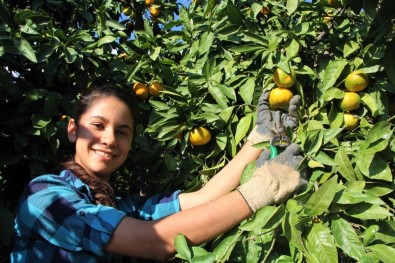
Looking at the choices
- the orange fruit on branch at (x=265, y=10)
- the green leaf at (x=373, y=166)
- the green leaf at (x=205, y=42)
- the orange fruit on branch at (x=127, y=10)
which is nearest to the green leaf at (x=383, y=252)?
the green leaf at (x=373, y=166)

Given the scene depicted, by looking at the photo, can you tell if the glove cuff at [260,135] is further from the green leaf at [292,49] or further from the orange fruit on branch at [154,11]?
the orange fruit on branch at [154,11]

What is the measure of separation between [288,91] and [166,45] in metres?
0.84

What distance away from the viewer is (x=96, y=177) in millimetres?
1410

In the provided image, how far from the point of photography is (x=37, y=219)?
1189 millimetres

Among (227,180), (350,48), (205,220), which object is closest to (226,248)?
(205,220)

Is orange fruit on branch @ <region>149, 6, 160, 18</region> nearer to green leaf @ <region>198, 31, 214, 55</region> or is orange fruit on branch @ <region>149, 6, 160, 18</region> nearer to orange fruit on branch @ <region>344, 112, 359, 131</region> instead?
green leaf @ <region>198, 31, 214, 55</region>

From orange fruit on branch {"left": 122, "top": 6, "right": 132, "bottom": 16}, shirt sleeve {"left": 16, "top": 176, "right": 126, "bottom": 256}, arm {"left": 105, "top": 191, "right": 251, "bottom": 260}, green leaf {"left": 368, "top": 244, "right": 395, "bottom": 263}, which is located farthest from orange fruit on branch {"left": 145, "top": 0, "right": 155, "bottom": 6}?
green leaf {"left": 368, "top": 244, "right": 395, "bottom": 263}

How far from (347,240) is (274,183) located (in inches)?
9.9

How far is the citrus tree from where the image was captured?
108cm

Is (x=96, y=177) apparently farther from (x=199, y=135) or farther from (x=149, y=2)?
(x=149, y=2)

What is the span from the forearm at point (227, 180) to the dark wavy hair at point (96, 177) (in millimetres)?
274

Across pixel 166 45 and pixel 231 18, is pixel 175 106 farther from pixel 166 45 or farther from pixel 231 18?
pixel 166 45

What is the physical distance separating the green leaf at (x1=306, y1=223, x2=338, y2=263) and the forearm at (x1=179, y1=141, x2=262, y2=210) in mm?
483

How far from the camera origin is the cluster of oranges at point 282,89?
4.75ft
